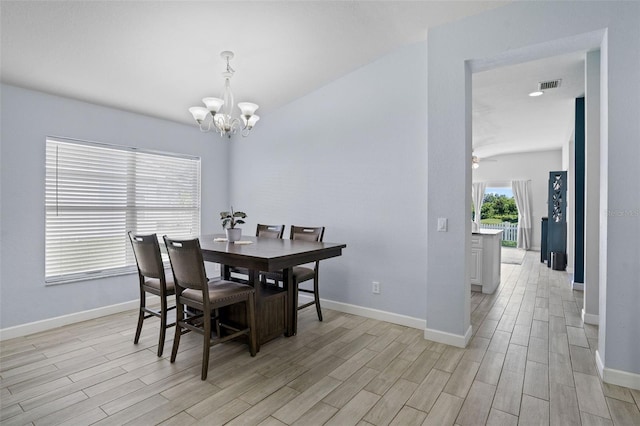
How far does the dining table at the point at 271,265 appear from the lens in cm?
245

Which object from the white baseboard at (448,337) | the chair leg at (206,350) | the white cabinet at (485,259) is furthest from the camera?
the white cabinet at (485,259)

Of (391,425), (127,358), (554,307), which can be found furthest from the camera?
(554,307)

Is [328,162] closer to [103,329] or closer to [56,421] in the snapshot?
[103,329]

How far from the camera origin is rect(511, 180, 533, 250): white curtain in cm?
882

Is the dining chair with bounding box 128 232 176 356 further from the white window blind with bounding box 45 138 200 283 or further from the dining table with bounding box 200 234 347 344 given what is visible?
the white window blind with bounding box 45 138 200 283

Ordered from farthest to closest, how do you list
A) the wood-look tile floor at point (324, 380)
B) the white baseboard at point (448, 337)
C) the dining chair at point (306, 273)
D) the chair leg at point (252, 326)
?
the dining chair at point (306, 273)
the white baseboard at point (448, 337)
the chair leg at point (252, 326)
the wood-look tile floor at point (324, 380)

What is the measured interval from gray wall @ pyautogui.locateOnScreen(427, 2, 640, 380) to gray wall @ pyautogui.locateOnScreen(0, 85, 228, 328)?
137 inches

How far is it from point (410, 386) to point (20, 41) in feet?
12.4

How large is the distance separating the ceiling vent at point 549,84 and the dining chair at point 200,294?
4202 millimetres

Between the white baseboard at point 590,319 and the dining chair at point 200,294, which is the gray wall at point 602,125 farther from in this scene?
the dining chair at point 200,294

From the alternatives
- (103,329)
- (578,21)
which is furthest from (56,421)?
(578,21)

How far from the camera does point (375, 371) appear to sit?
2436mm

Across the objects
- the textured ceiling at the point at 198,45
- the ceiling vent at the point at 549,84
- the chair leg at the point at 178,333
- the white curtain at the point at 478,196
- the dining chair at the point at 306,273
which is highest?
the ceiling vent at the point at 549,84

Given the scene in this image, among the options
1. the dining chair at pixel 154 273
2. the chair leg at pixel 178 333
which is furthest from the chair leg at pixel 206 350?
the dining chair at pixel 154 273
